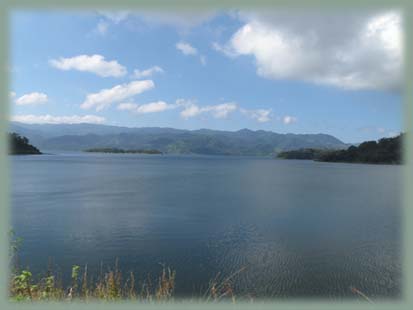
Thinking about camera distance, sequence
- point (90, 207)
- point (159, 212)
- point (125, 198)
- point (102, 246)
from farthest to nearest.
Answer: point (125, 198) → point (90, 207) → point (159, 212) → point (102, 246)

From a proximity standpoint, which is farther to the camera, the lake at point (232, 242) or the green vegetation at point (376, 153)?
the green vegetation at point (376, 153)

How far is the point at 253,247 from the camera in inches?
890

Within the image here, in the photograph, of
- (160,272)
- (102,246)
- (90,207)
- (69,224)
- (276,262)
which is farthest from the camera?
(90,207)

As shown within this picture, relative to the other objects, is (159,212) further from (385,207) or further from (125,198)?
(385,207)

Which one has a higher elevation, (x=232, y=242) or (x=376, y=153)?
(x=376, y=153)

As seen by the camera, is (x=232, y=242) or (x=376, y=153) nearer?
(x=232, y=242)

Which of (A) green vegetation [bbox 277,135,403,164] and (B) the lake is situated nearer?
(B) the lake

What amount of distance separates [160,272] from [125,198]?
30410 millimetres

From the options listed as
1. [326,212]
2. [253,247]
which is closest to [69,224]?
[253,247]

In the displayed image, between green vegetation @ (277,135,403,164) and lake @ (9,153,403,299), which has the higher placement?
green vegetation @ (277,135,403,164)

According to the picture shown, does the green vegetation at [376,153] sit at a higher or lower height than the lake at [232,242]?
higher

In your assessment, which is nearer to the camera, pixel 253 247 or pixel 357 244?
pixel 253 247

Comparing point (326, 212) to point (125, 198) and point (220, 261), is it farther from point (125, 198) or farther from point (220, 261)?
point (125, 198)

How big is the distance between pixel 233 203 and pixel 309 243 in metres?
19.7
